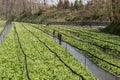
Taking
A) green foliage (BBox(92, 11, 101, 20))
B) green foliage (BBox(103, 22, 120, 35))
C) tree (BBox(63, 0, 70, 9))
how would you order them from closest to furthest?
green foliage (BBox(103, 22, 120, 35)), green foliage (BBox(92, 11, 101, 20)), tree (BBox(63, 0, 70, 9))

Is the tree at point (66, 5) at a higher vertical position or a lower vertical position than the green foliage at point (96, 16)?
higher

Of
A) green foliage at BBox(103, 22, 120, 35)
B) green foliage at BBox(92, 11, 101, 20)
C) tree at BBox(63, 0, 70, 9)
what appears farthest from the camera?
tree at BBox(63, 0, 70, 9)

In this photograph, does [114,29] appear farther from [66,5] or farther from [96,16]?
[66,5]

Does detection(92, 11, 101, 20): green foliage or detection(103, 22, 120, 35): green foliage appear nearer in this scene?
detection(103, 22, 120, 35): green foliage

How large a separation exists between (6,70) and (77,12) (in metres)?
102

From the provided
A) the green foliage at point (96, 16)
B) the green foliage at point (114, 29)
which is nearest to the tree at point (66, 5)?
the green foliage at point (96, 16)

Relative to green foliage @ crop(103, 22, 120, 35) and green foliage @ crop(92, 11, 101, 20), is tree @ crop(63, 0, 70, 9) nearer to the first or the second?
green foliage @ crop(92, 11, 101, 20)

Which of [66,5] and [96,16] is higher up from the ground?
[66,5]

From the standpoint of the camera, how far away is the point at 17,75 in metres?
20.1

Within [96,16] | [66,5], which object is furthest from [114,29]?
[66,5]

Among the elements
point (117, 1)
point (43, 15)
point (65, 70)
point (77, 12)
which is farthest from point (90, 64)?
point (43, 15)

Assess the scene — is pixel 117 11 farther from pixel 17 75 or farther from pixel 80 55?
pixel 17 75

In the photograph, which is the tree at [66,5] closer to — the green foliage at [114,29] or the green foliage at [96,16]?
the green foliage at [96,16]

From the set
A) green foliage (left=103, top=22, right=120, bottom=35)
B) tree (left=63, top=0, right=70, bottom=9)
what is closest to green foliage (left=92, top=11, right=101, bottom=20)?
green foliage (left=103, top=22, right=120, bottom=35)
